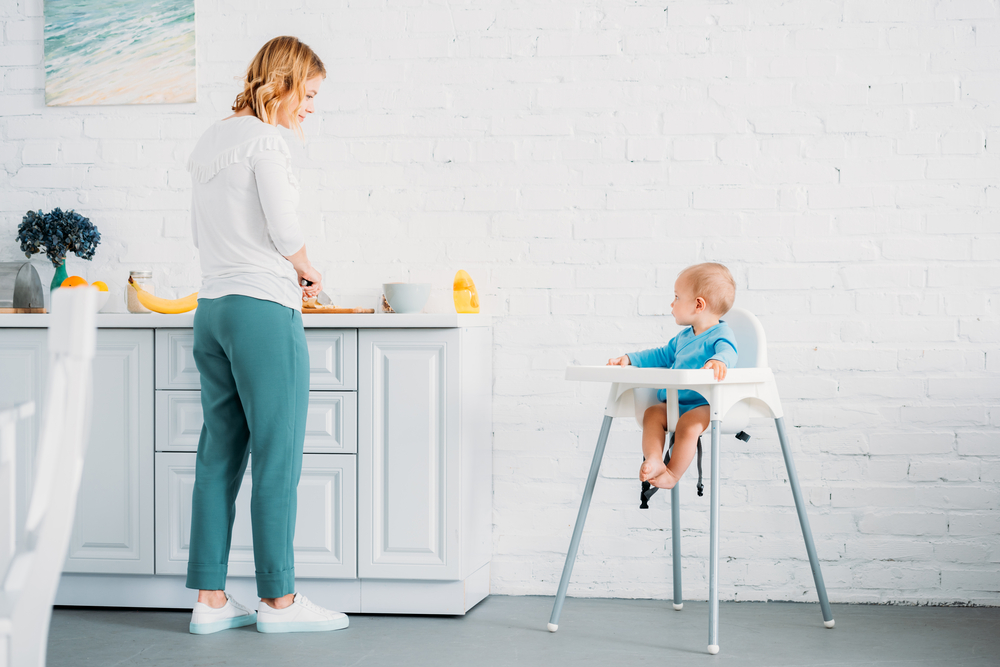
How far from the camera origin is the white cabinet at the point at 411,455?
220 centimetres

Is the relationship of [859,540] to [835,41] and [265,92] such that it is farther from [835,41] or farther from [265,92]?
[265,92]

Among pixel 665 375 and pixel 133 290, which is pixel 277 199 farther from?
pixel 665 375

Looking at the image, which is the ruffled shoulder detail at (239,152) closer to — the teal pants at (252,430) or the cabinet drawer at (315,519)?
the teal pants at (252,430)

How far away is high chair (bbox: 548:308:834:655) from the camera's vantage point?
6.12 ft

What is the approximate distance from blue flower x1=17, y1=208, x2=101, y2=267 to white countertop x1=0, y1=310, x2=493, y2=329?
1.01 ft

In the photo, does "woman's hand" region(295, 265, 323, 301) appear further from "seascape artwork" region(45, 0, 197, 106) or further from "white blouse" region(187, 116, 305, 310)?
"seascape artwork" region(45, 0, 197, 106)

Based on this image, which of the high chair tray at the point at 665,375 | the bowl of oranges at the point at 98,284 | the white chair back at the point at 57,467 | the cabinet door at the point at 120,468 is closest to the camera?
the white chair back at the point at 57,467

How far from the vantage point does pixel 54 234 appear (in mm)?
2523

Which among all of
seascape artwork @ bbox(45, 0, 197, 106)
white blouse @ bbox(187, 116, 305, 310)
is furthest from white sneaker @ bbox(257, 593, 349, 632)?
seascape artwork @ bbox(45, 0, 197, 106)

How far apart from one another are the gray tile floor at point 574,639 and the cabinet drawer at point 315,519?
0.17 metres

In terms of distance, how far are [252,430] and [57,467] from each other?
113 cm

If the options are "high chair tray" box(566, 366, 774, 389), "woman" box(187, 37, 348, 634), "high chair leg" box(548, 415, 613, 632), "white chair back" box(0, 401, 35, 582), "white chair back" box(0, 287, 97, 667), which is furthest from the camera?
"high chair leg" box(548, 415, 613, 632)

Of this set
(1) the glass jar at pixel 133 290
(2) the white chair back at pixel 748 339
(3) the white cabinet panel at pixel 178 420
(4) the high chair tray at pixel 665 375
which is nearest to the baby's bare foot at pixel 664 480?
(4) the high chair tray at pixel 665 375

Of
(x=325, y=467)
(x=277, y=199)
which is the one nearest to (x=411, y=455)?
(x=325, y=467)
